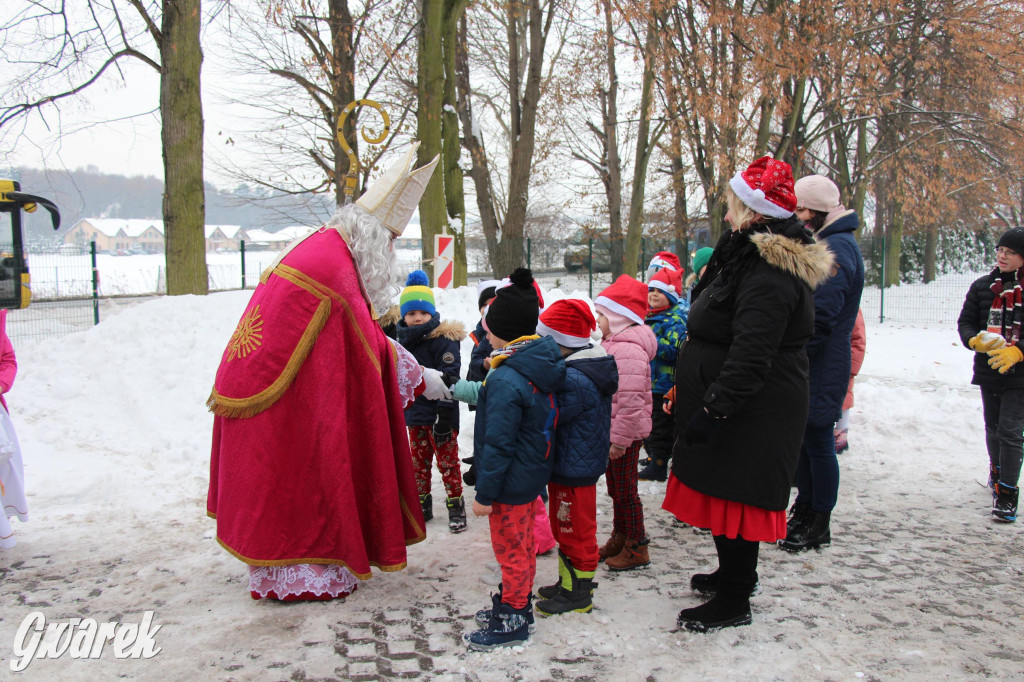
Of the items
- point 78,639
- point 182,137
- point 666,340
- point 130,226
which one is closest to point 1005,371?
point 666,340

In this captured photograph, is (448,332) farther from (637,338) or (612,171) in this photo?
(612,171)

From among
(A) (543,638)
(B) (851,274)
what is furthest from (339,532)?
(B) (851,274)

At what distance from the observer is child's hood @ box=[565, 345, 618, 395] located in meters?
3.43

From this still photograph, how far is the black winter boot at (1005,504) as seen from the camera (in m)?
4.72

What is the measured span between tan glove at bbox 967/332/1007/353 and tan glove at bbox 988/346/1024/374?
0.04 meters

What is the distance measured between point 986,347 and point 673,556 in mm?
2622

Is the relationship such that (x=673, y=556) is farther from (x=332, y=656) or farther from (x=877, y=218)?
(x=877, y=218)

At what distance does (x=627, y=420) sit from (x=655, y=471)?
6.47 ft

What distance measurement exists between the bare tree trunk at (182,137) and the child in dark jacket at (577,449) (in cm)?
733

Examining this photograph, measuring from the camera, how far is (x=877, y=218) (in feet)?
99.8

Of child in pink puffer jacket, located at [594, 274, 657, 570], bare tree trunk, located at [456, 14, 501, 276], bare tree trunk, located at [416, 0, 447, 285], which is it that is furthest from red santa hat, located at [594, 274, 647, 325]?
bare tree trunk, located at [456, 14, 501, 276]

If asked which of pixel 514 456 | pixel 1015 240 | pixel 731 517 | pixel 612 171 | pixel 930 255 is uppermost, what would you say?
pixel 612 171

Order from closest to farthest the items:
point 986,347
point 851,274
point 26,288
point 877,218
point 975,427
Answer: point 851,274, point 986,347, point 26,288, point 975,427, point 877,218

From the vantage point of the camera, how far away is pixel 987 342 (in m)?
4.77
